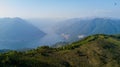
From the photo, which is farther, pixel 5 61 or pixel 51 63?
pixel 51 63

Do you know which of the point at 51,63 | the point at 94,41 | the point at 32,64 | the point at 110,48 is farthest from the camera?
the point at 94,41

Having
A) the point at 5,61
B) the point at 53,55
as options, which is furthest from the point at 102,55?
the point at 5,61

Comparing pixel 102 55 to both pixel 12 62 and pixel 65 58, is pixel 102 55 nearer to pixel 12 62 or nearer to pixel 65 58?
pixel 65 58

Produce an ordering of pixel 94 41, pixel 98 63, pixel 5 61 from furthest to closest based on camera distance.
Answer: pixel 94 41 < pixel 98 63 < pixel 5 61

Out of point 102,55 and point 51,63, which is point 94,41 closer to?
point 102,55

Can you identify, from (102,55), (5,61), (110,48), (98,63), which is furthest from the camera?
(110,48)

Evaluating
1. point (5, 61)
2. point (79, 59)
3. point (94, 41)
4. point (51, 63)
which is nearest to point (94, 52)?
point (79, 59)
